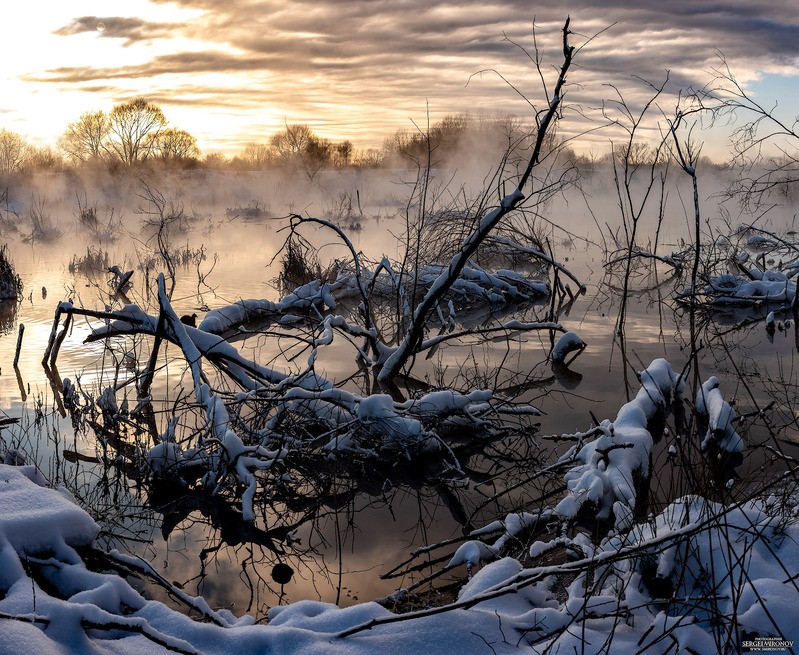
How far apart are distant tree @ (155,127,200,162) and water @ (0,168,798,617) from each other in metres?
38.3

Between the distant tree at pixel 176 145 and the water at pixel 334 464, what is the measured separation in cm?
3829

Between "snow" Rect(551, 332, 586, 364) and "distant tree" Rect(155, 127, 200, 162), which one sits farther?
"distant tree" Rect(155, 127, 200, 162)

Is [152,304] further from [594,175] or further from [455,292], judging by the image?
[594,175]

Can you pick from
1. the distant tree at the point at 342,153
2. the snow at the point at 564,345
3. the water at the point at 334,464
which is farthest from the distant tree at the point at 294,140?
the snow at the point at 564,345

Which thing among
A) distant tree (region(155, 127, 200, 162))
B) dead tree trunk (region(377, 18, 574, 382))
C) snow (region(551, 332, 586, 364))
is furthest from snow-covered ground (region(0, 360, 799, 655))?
distant tree (region(155, 127, 200, 162))

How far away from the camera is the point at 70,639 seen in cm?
281

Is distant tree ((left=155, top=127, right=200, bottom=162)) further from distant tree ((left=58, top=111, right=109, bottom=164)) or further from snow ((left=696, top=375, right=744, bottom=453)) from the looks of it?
snow ((left=696, top=375, right=744, bottom=453))

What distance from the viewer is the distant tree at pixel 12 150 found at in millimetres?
52281

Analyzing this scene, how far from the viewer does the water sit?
4.69 m

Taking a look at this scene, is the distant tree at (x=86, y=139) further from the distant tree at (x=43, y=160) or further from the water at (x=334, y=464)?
the water at (x=334, y=464)

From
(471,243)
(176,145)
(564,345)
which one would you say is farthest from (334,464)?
(176,145)

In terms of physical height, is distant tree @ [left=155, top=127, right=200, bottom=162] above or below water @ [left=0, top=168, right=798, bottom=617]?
above

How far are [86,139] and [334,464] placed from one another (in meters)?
55.6

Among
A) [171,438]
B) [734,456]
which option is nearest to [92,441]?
[171,438]
